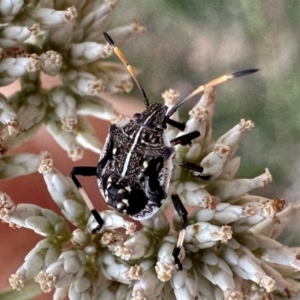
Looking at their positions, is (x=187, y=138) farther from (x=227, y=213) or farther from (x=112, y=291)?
(x=112, y=291)

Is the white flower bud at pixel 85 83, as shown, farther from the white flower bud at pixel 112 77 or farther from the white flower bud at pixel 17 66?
the white flower bud at pixel 17 66

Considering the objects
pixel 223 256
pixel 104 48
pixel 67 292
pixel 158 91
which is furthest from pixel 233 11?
pixel 67 292

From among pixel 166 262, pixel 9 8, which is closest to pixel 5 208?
pixel 166 262

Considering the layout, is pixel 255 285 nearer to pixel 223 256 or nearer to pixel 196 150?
pixel 223 256

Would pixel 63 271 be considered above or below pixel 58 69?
below

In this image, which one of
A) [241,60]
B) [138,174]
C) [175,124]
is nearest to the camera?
[138,174]

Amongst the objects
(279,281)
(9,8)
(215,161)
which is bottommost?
(279,281)

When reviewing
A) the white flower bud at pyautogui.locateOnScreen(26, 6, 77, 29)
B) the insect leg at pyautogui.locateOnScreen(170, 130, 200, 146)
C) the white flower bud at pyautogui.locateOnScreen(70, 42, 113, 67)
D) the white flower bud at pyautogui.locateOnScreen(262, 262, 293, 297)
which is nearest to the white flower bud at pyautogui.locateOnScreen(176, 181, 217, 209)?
the insect leg at pyautogui.locateOnScreen(170, 130, 200, 146)
